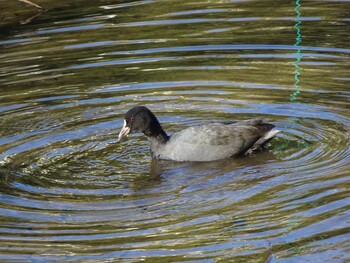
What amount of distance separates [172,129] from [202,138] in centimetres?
101

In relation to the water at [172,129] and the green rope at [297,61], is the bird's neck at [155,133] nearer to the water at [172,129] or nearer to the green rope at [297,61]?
the water at [172,129]

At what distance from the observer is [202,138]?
11383 mm

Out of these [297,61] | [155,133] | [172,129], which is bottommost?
[172,129]

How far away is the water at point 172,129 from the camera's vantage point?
879cm

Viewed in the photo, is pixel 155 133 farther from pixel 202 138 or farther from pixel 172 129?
pixel 172 129

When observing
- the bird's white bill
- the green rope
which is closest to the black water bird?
the bird's white bill

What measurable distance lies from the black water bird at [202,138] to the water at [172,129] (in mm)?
144

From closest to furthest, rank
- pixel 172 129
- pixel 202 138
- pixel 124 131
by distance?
pixel 202 138, pixel 124 131, pixel 172 129

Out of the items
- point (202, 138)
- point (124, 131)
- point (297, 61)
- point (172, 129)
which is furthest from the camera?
point (297, 61)

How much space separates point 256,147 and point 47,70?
13.9ft

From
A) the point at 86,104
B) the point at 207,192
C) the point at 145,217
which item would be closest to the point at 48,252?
the point at 145,217

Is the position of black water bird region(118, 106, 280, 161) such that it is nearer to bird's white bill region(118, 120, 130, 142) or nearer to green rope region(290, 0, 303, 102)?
bird's white bill region(118, 120, 130, 142)

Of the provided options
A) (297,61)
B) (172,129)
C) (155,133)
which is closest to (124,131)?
(155,133)

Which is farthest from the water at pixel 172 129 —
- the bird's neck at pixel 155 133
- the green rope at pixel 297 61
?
the bird's neck at pixel 155 133
